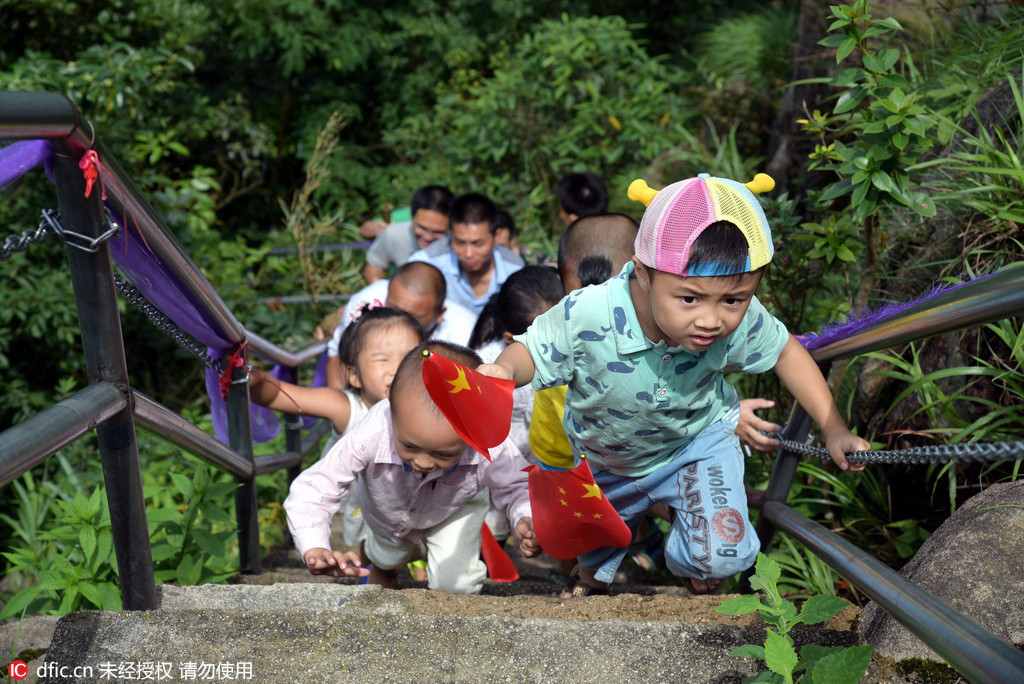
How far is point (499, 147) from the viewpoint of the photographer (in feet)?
26.1

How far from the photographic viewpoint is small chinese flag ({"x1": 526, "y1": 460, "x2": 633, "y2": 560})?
2072mm

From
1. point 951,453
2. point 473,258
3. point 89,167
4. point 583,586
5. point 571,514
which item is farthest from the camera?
point 473,258

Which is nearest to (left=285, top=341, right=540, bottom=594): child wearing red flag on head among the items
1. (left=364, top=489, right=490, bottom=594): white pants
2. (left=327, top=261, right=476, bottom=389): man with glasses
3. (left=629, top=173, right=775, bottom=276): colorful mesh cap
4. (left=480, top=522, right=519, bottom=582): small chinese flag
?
(left=364, top=489, right=490, bottom=594): white pants

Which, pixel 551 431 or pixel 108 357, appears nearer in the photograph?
pixel 108 357

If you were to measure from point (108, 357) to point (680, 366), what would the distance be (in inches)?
52.4

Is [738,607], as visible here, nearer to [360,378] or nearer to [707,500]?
[707,500]

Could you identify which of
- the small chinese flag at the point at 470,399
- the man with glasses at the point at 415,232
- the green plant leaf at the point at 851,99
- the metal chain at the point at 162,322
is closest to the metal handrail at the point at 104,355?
the metal chain at the point at 162,322

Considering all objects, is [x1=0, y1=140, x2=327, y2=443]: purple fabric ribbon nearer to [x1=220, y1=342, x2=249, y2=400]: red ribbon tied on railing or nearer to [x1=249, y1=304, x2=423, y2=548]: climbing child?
[x1=220, y1=342, x2=249, y2=400]: red ribbon tied on railing

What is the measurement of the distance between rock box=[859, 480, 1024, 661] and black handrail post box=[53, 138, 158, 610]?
158 centimetres

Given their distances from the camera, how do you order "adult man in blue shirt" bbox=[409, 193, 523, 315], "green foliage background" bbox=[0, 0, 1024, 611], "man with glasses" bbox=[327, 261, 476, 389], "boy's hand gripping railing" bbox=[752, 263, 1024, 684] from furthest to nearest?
"adult man in blue shirt" bbox=[409, 193, 523, 315], "man with glasses" bbox=[327, 261, 476, 389], "green foliage background" bbox=[0, 0, 1024, 611], "boy's hand gripping railing" bbox=[752, 263, 1024, 684]

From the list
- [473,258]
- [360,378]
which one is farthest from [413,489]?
[473,258]

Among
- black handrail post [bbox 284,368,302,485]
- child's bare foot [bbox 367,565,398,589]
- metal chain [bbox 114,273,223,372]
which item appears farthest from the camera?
black handrail post [bbox 284,368,302,485]

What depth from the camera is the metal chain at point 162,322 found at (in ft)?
7.04

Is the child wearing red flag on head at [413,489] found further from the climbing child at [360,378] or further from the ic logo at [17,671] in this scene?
the ic logo at [17,671]
